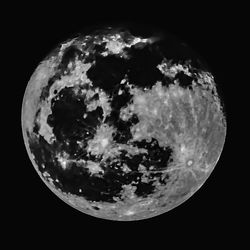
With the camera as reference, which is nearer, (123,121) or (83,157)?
(123,121)

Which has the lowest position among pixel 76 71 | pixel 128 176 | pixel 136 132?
pixel 128 176

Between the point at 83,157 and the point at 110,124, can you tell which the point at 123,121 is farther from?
the point at 83,157

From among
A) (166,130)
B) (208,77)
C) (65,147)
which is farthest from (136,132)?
(208,77)

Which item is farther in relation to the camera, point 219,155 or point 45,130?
point 219,155

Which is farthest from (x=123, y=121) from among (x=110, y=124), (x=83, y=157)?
(x=83, y=157)

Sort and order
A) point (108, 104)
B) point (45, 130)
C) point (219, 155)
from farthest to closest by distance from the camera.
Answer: point (219, 155)
point (45, 130)
point (108, 104)

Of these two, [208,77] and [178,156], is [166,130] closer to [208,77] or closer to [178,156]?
[178,156]

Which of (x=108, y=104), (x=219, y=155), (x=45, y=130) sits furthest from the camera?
(x=219, y=155)

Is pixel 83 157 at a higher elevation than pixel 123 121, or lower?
lower
